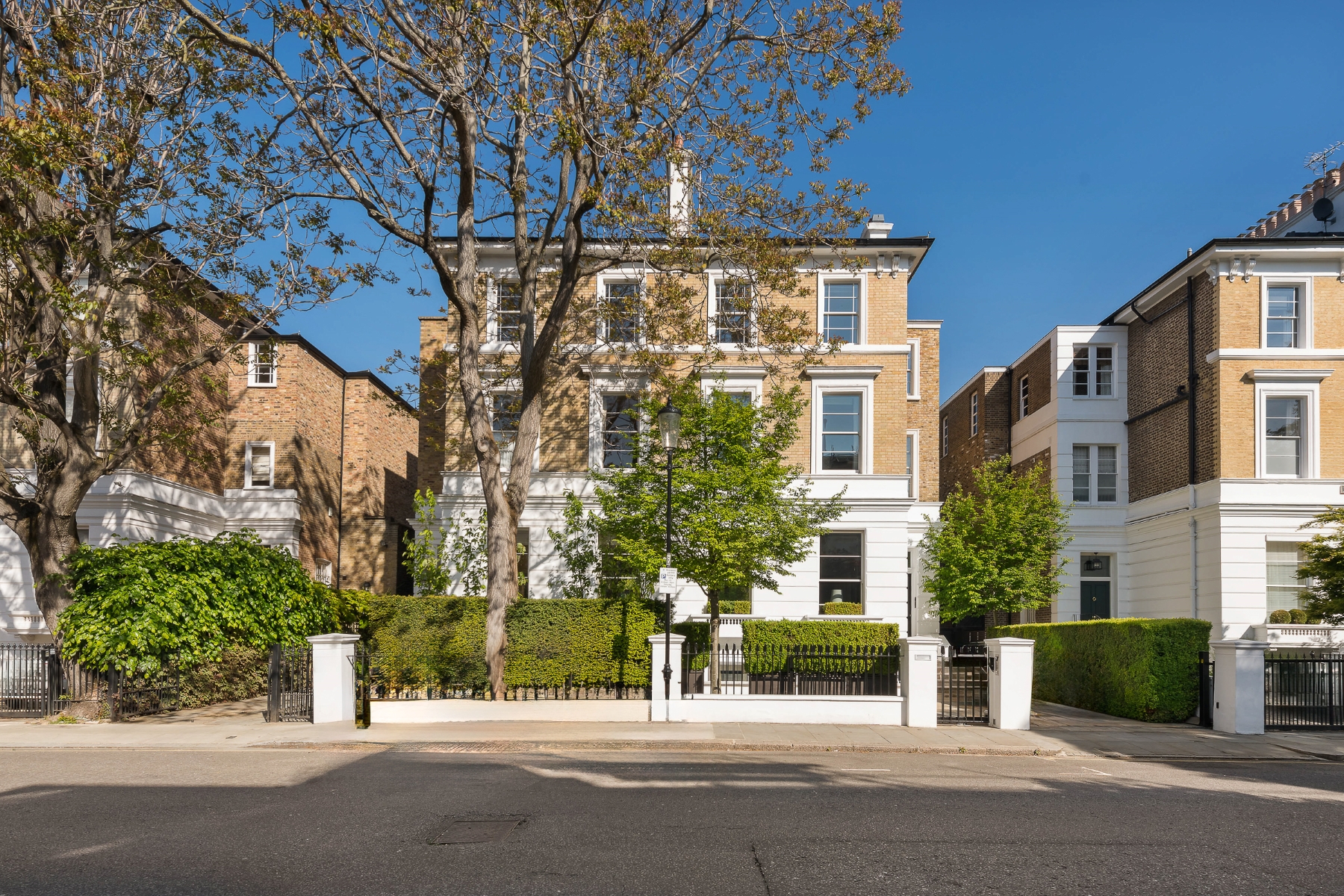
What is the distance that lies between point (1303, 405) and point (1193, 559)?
17.3ft

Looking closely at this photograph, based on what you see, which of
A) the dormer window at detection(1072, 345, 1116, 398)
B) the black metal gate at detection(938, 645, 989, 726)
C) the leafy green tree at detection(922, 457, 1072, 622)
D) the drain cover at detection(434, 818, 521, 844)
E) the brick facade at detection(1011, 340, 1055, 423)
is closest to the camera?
the drain cover at detection(434, 818, 521, 844)

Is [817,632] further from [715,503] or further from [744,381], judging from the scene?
[744,381]

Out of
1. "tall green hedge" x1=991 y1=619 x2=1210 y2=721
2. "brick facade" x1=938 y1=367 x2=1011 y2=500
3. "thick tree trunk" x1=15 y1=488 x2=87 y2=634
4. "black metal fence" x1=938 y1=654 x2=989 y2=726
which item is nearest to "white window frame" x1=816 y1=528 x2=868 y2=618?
"tall green hedge" x1=991 y1=619 x2=1210 y2=721

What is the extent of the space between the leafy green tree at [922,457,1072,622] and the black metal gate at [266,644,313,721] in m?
19.5

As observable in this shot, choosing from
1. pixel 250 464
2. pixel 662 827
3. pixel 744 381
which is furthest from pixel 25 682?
pixel 744 381

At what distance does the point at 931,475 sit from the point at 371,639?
20637 millimetres

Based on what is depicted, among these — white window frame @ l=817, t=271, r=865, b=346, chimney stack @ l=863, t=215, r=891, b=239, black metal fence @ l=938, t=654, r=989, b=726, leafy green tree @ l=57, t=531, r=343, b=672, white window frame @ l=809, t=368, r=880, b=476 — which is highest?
chimney stack @ l=863, t=215, r=891, b=239

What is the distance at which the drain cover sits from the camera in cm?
778

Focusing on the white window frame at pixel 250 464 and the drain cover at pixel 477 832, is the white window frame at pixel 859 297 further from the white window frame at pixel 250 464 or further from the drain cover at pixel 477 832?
the drain cover at pixel 477 832

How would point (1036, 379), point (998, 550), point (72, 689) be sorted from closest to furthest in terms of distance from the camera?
1. point (72, 689)
2. point (998, 550)
3. point (1036, 379)

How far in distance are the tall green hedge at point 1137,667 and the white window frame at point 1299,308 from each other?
12.4m

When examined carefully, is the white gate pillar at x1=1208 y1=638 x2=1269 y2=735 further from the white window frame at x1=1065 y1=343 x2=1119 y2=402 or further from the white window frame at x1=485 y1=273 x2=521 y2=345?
the white window frame at x1=485 y1=273 x2=521 y2=345

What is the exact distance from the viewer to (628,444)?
27844mm

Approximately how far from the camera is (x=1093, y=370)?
3297 cm
